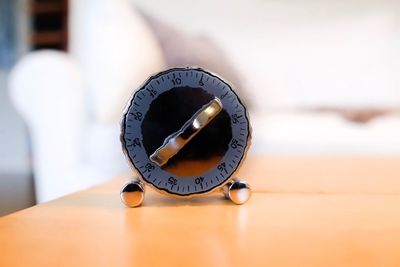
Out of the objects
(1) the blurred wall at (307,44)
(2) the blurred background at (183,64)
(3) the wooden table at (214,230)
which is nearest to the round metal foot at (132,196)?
(3) the wooden table at (214,230)

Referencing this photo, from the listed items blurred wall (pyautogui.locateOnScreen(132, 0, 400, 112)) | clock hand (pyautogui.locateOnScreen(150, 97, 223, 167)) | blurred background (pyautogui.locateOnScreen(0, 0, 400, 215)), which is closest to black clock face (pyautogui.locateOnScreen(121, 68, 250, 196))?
clock hand (pyautogui.locateOnScreen(150, 97, 223, 167))

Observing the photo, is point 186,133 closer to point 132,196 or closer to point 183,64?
point 132,196

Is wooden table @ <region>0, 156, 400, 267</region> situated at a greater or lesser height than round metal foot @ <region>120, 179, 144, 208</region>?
lesser

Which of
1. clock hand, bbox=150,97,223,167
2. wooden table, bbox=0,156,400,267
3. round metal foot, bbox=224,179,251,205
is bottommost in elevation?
wooden table, bbox=0,156,400,267

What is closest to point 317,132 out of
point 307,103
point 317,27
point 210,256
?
point 307,103

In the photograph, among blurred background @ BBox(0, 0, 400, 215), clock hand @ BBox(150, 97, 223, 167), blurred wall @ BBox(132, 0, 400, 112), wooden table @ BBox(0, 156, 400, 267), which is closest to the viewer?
wooden table @ BBox(0, 156, 400, 267)

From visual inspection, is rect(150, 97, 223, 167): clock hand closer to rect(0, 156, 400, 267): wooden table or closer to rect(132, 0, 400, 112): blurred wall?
rect(0, 156, 400, 267): wooden table

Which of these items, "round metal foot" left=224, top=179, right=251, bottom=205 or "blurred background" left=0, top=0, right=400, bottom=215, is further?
"blurred background" left=0, top=0, right=400, bottom=215

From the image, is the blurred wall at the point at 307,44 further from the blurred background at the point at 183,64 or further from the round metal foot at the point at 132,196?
the round metal foot at the point at 132,196
